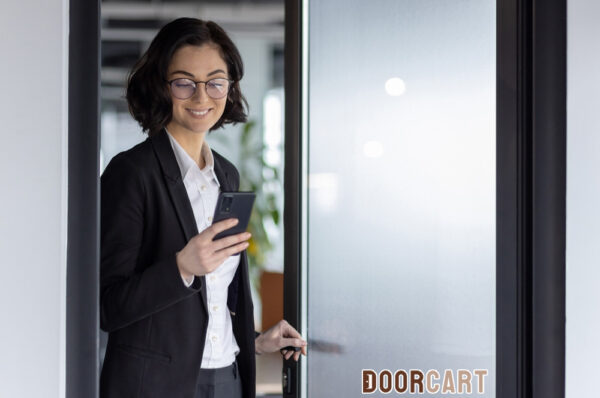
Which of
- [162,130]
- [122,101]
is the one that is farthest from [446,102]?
[122,101]

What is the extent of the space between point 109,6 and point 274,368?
305cm

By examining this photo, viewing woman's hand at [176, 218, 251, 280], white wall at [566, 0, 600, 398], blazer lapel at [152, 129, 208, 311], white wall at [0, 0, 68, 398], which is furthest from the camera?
blazer lapel at [152, 129, 208, 311]

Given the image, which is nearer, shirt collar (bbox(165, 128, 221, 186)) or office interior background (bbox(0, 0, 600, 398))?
office interior background (bbox(0, 0, 600, 398))

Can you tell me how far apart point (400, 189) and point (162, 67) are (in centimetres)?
70

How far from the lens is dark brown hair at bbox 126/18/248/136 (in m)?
1.80

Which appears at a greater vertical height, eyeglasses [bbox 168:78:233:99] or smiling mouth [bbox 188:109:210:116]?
eyeglasses [bbox 168:78:233:99]

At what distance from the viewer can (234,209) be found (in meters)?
1.62

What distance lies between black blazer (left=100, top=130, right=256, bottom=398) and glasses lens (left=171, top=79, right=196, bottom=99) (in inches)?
6.9

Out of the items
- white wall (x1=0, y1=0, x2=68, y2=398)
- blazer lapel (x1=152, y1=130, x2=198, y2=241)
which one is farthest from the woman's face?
white wall (x1=0, y1=0, x2=68, y2=398)

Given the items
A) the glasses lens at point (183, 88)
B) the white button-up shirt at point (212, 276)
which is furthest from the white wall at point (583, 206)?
the glasses lens at point (183, 88)

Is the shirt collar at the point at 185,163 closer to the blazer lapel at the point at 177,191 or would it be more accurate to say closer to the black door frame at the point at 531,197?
the blazer lapel at the point at 177,191

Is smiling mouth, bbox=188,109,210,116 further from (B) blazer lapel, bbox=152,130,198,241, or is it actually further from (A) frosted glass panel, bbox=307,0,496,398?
(A) frosted glass panel, bbox=307,0,496,398

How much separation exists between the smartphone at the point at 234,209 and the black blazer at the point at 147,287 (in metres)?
0.12

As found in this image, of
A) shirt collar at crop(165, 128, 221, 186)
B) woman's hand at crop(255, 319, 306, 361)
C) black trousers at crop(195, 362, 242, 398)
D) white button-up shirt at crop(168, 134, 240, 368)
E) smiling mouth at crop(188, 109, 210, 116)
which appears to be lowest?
black trousers at crop(195, 362, 242, 398)
